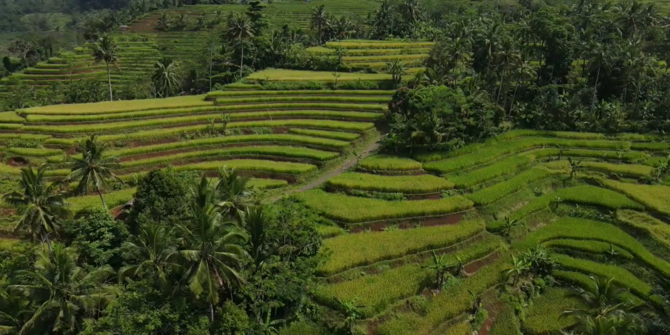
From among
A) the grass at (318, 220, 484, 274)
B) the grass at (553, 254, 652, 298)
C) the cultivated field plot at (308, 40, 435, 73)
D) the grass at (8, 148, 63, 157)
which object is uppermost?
the cultivated field plot at (308, 40, 435, 73)

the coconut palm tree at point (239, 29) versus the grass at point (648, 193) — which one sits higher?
the coconut palm tree at point (239, 29)

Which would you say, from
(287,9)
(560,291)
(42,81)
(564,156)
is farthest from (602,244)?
(287,9)

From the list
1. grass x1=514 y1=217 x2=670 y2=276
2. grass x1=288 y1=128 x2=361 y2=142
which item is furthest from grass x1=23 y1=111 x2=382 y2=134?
grass x1=514 y1=217 x2=670 y2=276

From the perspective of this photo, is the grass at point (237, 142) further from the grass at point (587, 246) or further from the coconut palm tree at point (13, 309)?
the coconut palm tree at point (13, 309)

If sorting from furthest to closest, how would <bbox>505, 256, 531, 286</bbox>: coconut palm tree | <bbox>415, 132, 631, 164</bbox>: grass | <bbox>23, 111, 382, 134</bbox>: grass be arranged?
<bbox>23, 111, 382, 134</bbox>: grass
<bbox>415, 132, 631, 164</bbox>: grass
<bbox>505, 256, 531, 286</bbox>: coconut palm tree

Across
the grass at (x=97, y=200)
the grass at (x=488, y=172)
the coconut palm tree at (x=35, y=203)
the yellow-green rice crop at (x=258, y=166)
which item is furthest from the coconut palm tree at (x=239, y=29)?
the coconut palm tree at (x=35, y=203)

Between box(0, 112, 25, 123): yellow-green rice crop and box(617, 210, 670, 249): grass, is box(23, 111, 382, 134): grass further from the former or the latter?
box(617, 210, 670, 249): grass

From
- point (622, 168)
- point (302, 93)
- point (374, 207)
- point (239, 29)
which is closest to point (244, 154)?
point (374, 207)

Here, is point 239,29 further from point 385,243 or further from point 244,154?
point 385,243
